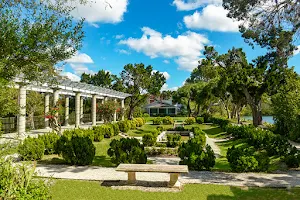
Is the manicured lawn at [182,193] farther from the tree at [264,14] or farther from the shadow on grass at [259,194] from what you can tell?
the tree at [264,14]

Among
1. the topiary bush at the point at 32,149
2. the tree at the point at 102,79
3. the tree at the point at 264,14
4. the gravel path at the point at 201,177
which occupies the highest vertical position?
the tree at the point at 102,79

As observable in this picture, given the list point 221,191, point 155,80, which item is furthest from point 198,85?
point 221,191

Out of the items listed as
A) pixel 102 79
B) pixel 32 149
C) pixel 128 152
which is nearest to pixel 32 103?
pixel 32 149

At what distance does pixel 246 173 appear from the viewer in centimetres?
885

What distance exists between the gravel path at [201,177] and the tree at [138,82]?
28744 mm

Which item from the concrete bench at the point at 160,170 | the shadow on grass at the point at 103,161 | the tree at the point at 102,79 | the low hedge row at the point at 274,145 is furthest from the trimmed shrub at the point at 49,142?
the tree at the point at 102,79

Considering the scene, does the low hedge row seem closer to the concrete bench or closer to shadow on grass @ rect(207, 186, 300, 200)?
shadow on grass @ rect(207, 186, 300, 200)

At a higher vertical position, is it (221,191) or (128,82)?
(128,82)

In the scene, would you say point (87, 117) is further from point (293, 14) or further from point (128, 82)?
point (293, 14)

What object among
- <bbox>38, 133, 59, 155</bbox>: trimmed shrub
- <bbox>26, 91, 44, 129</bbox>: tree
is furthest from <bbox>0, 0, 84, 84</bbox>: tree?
<bbox>26, 91, 44, 129</bbox>: tree

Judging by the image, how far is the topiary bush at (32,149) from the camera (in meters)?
9.94

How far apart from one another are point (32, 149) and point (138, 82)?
28372mm

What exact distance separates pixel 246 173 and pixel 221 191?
2.38 m

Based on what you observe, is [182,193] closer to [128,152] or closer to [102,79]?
[128,152]
